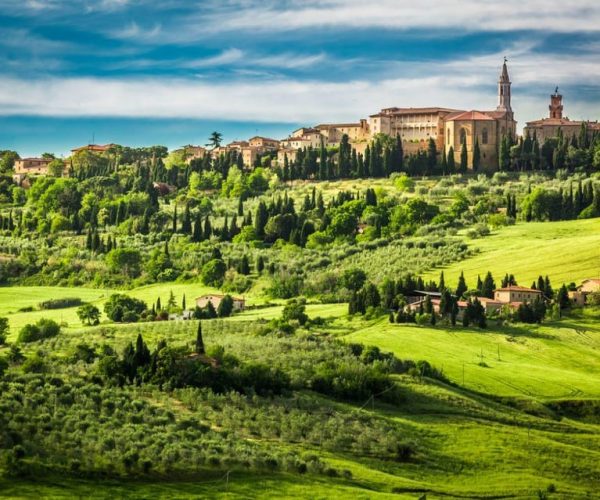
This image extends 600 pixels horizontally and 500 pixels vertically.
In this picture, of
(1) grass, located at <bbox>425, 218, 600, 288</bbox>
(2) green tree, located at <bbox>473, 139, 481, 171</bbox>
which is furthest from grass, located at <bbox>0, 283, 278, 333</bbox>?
(2) green tree, located at <bbox>473, 139, 481, 171</bbox>

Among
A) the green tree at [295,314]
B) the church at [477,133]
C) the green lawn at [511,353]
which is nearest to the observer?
the green lawn at [511,353]

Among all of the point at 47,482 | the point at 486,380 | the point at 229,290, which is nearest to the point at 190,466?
the point at 47,482

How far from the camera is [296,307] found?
90000 millimetres

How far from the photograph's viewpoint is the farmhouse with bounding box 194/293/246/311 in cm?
10038

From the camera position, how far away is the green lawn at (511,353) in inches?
2955

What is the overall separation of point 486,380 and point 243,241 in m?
58.5

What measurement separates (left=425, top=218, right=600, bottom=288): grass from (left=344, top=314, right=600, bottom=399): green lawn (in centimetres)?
1182

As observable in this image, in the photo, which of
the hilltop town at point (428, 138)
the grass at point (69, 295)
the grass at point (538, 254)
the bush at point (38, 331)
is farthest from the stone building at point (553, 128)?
the bush at point (38, 331)

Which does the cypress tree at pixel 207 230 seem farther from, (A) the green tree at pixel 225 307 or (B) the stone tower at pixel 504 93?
(B) the stone tower at pixel 504 93

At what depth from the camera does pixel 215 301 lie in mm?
101188

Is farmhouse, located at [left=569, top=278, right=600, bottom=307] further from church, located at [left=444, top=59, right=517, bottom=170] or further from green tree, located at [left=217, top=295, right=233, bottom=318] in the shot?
church, located at [left=444, top=59, right=517, bottom=170]

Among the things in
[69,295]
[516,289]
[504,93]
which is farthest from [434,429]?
[504,93]

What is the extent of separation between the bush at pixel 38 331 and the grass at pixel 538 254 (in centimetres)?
3626

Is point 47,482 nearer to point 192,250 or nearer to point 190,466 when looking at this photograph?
point 190,466
